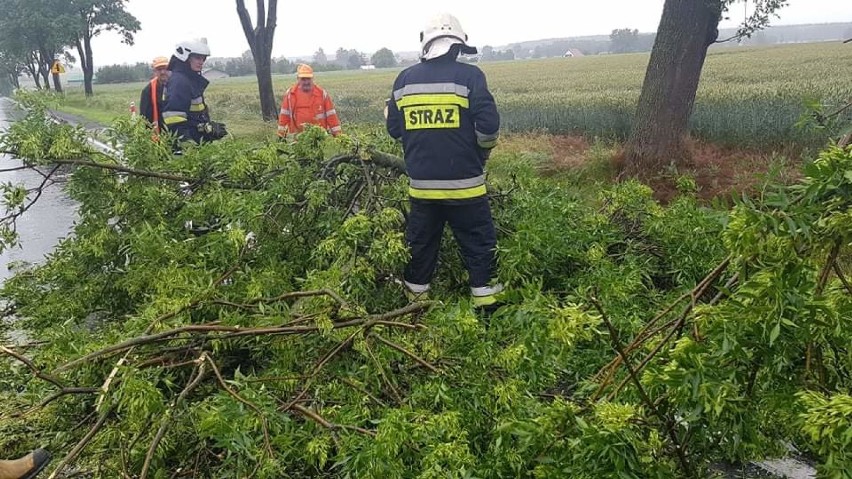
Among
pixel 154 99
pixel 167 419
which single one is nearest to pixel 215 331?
pixel 167 419

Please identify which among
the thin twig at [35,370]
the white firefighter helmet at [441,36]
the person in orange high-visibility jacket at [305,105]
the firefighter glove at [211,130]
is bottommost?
the thin twig at [35,370]

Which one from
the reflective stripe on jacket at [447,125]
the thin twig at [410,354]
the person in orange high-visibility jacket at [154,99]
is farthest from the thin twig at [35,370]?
the person in orange high-visibility jacket at [154,99]

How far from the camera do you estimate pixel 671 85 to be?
699 cm

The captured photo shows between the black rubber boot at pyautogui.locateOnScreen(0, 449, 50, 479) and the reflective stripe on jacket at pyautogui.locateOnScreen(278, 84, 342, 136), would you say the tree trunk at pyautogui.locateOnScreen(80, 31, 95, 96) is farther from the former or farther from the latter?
the black rubber boot at pyautogui.locateOnScreen(0, 449, 50, 479)

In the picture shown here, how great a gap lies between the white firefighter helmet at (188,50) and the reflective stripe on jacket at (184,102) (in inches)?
3.2

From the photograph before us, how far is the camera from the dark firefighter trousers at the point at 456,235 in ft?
11.9

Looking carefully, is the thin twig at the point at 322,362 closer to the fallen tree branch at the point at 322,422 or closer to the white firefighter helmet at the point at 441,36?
the fallen tree branch at the point at 322,422

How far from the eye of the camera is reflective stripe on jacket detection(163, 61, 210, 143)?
579 centimetres

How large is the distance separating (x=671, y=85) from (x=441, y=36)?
4.38m

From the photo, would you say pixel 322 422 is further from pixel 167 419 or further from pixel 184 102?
pixel 184 102

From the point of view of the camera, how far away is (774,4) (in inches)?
289

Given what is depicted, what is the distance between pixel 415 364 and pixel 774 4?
7.12m

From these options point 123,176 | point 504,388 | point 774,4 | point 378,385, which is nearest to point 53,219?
point 123,176

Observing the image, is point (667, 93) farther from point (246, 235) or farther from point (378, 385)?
point (378, 385)
